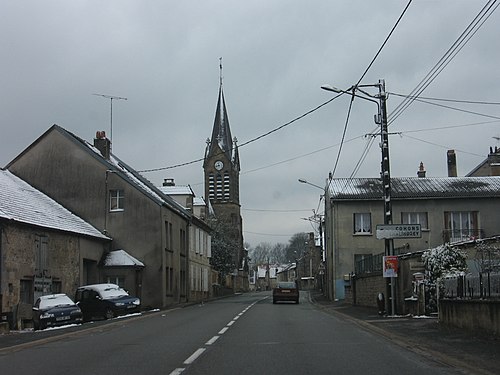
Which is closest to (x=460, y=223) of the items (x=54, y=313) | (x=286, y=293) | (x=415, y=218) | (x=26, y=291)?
(x=415, y=218)

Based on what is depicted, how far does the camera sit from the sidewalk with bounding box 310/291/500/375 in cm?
1130

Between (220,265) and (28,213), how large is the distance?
42844 mm

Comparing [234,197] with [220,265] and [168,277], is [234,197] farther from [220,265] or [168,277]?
[168,277]

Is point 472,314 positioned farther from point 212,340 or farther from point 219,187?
point 219,187

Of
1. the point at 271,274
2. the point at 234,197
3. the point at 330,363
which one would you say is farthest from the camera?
the point at 271,274

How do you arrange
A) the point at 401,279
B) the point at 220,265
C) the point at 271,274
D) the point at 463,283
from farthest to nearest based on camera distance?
1. the point at 271,274
2. the point at 220,265
3. the point at 401,279
4. the point at 463,283

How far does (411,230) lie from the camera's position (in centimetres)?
2314

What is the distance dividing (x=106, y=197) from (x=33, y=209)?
7.74 meters

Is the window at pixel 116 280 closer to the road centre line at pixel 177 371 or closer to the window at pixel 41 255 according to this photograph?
the window at pixel 41 255

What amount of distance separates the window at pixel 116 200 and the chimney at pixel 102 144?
4.10 m

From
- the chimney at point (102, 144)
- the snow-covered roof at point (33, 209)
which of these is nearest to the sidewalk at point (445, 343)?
the snow-covered roof at point (33, 209)

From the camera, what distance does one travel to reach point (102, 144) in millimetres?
43406

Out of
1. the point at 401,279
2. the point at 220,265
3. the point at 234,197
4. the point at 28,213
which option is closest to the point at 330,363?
the point at 401,279

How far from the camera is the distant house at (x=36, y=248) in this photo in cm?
2642
